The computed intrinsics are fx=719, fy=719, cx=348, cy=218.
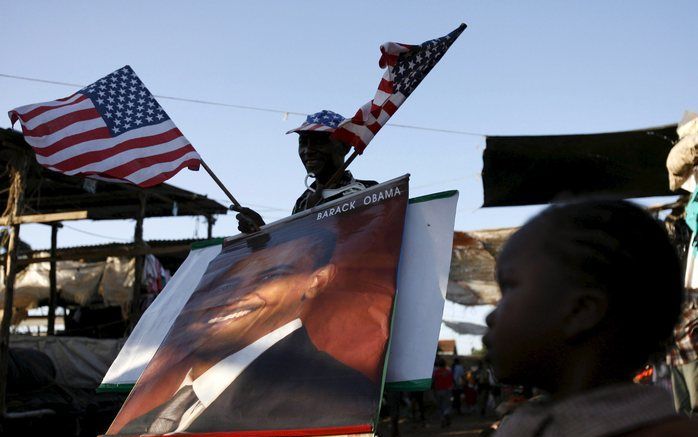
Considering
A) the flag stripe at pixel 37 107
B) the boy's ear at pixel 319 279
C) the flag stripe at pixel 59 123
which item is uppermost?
the flag stripe at pixel 37 107

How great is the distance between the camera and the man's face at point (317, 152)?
11.8 ft

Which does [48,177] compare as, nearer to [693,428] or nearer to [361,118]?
[361,118]

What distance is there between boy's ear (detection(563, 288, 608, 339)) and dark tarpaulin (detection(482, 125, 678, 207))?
6088 millimetres

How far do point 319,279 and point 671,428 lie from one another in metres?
1.93

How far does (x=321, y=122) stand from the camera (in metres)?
3.58

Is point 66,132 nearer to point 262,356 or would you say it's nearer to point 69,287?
point 262,356

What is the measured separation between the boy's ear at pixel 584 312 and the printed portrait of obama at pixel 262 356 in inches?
50.8

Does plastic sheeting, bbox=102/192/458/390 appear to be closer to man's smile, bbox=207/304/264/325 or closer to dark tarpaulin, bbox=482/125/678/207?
man's smile, bbox=207/304/264/325

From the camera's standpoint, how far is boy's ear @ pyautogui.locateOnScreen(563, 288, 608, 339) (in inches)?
37.8

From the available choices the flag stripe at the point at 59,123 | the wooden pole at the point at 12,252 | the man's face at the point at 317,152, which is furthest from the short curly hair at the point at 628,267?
the wooden pole at the point at 12,252

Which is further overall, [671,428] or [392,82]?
[392,82]

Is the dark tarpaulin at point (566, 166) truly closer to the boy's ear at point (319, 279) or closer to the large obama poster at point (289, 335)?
the large obama poster at point (289, 335)

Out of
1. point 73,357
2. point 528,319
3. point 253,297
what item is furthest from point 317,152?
point 73,357

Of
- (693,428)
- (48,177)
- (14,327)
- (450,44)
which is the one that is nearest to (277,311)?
(450,44)
